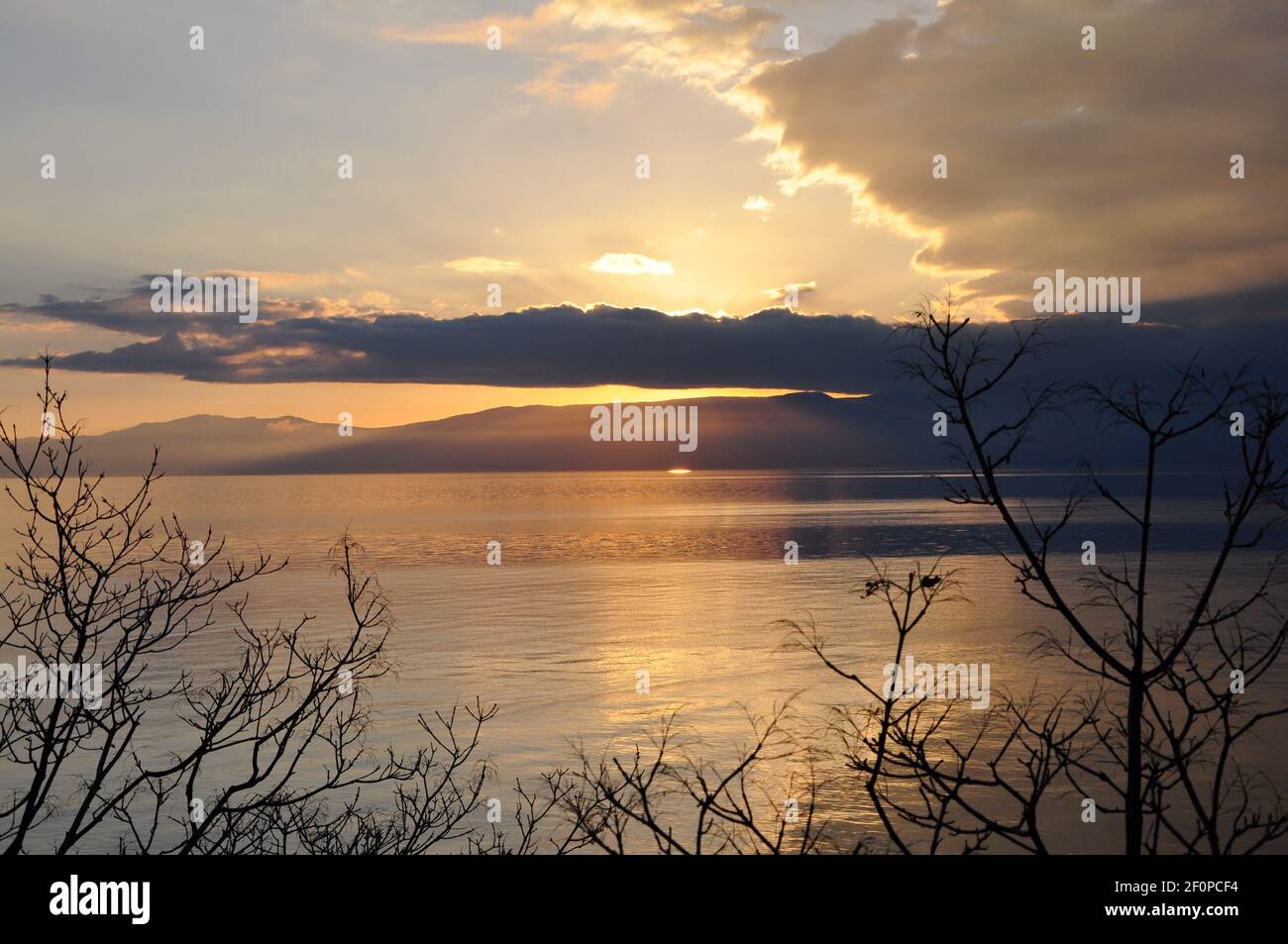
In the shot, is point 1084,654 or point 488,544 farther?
point 488,544

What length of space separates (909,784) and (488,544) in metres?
62.9

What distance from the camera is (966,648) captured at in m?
40.7

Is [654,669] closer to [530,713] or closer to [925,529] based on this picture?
[530,713]
